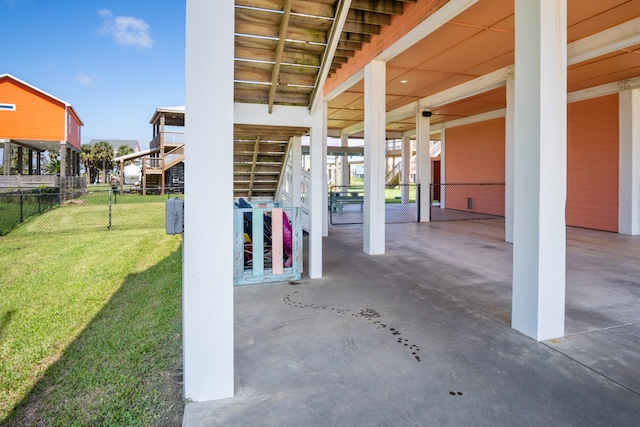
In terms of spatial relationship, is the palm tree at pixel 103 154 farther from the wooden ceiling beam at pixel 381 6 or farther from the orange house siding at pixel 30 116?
the wooden ceiling beam at pixel 381 6

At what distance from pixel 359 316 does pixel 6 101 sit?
2083cm

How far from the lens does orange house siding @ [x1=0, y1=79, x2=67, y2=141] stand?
1669cm

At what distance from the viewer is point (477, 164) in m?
14.1

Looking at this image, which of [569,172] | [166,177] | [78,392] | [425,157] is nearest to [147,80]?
[166,177]

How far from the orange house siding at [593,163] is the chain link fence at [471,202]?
2915mm

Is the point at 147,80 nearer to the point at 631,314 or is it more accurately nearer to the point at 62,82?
the point at 62,82

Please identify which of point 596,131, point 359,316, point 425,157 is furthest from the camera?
point 425,157

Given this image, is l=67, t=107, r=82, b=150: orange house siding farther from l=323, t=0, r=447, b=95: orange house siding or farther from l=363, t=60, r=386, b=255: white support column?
l=363, t=60, r=386, b=255: white support column

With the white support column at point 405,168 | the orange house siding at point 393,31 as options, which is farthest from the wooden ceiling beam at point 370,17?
the white support column at point 405,168

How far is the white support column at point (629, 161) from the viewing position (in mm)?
8172

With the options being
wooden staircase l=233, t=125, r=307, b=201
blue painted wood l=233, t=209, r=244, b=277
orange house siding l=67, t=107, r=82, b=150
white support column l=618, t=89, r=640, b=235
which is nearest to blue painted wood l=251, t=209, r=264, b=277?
blue painted wood l=233, t=209, r=244, b=277

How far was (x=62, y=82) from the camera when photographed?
3972 cm

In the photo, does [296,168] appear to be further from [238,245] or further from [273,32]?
[273,32]

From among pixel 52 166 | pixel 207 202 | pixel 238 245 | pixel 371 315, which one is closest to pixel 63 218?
pixel 238 245
